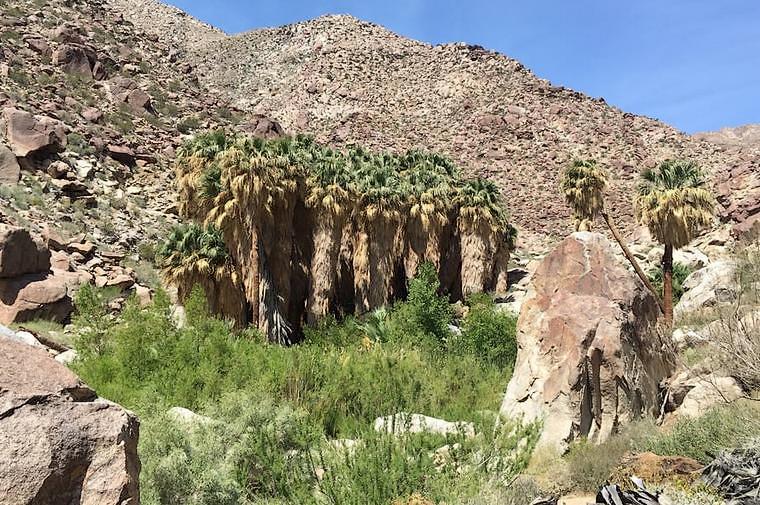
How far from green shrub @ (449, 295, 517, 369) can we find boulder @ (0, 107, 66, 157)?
2395cm

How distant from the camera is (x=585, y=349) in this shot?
10.6 m

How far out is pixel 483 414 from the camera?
8664 mm

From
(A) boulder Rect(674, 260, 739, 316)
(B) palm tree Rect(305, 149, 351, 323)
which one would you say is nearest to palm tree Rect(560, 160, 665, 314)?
(A) boulder Rect(674, 260, 739, 316)

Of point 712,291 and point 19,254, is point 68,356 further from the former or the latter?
point 712,291

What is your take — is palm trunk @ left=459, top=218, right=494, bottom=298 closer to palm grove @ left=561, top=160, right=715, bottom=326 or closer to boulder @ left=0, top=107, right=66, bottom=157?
palm grove @ left=561, top=160, right=715, bottom=326

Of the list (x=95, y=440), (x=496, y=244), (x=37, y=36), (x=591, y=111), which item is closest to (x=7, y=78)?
(x=37, y=36)

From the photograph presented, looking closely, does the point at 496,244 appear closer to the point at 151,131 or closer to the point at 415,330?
the point at 415,330

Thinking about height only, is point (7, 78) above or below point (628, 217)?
above

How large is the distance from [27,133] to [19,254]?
45.4 ft

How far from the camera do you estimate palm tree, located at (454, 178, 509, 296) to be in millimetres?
34656

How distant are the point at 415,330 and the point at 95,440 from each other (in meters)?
20.9

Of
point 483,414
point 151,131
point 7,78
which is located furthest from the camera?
point 151,131

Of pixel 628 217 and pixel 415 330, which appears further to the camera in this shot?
pixel 628 217

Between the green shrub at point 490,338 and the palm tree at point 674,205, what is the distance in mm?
5884
